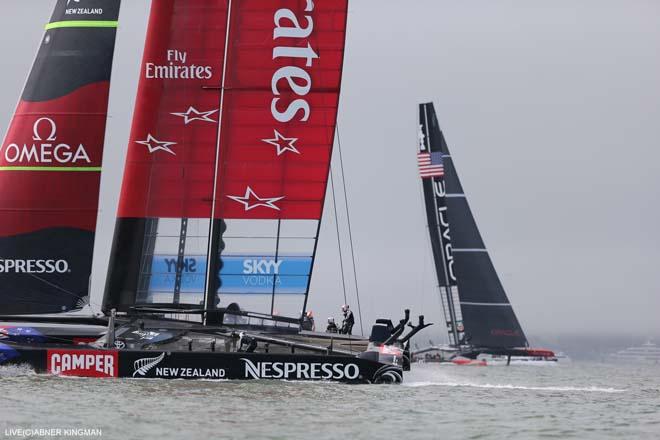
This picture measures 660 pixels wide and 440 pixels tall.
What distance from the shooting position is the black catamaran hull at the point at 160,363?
22.3m

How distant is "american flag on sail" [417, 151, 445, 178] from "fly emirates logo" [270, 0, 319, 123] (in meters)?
30.9

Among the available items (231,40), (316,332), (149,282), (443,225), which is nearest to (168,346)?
(149,282)

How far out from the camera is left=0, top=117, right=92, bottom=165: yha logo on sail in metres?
24.9

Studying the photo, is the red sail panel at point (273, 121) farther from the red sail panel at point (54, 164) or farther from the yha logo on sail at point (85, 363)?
the yha logo on sail at point (85, 363)

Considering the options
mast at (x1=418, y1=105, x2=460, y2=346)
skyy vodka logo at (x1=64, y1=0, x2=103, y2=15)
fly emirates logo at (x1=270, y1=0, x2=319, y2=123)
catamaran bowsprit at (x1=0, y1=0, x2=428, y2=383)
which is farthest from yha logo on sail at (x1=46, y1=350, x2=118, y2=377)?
mast at (x1=418, y1=105, x2=460, y2=346)

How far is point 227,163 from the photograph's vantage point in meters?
25.2

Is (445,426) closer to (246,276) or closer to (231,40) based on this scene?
(246,276)

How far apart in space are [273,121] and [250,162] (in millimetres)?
879

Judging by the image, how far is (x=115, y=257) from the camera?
2514 centimetres

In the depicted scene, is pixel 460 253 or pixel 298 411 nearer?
pixel 298 411

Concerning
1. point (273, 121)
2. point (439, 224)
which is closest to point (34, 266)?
point (273, 121)

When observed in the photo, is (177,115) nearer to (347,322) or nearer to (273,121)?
(273,121)

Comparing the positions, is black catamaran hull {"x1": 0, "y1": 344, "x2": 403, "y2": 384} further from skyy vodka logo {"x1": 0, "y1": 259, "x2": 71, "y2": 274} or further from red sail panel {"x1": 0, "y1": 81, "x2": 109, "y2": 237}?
red sail panel {"x1": 0, "y1": 81, "x2": 109, "y2": 237}

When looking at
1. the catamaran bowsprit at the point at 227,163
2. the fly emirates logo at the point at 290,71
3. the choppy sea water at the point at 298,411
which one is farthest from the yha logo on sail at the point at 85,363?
the fly emirates logo at the point at 290,71
